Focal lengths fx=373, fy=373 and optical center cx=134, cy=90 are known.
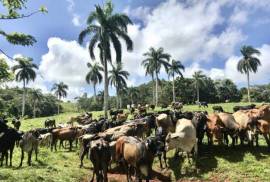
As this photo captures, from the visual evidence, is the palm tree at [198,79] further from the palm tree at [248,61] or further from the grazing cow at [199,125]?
the grazing cow at [199,125]

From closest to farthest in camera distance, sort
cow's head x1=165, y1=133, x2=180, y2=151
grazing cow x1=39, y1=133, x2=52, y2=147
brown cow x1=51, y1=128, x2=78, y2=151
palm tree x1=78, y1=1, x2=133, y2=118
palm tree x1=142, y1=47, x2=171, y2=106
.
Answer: cow's head x1=165, y1=133, x2=180, y2=151 → brown cow x1=51, y1=128, x2=78, y2=151 → grazing cow x1=39, y1=133, x2=52, y2=147 → palm tree x1=78, y1=1, x2=133, y2=118 → palm tree x1=142, y1=47, x2=171, y2=106

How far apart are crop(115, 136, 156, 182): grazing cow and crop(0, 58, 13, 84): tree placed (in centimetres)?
586

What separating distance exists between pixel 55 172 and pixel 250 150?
1052 cm

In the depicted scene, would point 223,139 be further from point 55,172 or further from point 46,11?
point 46,11

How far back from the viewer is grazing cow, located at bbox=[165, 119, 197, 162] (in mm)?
19391

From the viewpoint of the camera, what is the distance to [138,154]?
16.3 meters

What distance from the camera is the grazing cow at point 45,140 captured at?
28.1 metres

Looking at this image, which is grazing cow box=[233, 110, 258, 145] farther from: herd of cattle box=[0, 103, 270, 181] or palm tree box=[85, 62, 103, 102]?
palm tree box=[85, 62, 103, 102]

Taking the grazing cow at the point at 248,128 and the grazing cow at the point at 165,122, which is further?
the grazing cow at the point at 165,122

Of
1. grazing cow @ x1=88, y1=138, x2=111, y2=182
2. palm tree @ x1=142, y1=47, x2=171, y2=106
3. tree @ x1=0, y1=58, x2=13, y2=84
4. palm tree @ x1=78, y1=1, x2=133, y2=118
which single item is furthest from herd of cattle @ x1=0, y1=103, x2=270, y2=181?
palm tree @ x1=142, y1=47, x2=171, y2=106

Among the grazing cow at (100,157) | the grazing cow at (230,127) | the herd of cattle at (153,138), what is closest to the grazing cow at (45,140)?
the herd of cattle at (153,138)

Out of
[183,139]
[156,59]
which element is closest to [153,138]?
[183,139]

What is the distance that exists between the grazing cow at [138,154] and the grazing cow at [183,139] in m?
2.87

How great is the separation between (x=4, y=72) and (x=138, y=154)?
6644 millimetres
